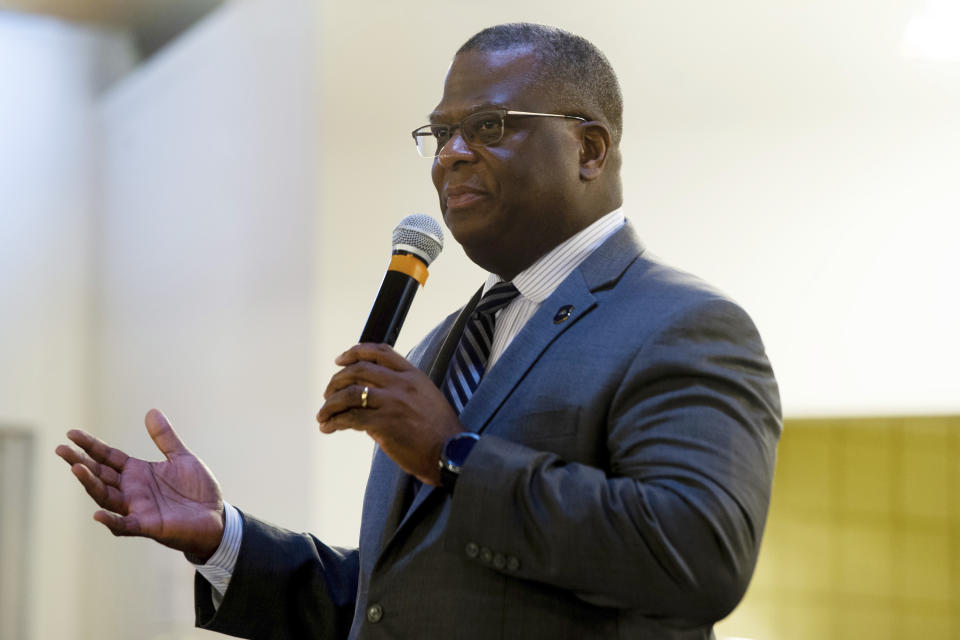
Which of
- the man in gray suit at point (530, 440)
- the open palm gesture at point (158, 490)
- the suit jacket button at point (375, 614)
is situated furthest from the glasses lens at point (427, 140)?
the suit jacket button at point (375, 614)

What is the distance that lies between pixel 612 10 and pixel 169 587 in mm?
3363

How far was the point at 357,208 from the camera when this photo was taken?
14.2ft

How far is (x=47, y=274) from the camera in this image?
6508mm

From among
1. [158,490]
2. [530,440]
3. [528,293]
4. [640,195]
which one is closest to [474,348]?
[528,293]

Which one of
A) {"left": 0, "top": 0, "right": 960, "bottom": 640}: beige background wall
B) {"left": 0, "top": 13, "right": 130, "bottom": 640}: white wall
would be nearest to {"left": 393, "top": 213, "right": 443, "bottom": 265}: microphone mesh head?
{"left": 0, "top": 0, "right": 960, "bottom": 640}: beige background wall

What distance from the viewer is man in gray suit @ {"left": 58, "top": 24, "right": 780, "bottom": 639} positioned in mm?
1220

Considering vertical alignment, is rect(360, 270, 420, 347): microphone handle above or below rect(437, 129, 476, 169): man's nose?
below

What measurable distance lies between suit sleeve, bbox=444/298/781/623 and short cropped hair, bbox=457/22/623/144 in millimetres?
502

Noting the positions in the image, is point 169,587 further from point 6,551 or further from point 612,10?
point 612,10

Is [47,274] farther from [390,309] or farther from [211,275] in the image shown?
[390,309]

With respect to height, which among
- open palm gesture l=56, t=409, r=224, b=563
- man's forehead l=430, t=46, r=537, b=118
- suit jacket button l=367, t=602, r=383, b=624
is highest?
man's forehead l=430, t=46, r=537, b=118

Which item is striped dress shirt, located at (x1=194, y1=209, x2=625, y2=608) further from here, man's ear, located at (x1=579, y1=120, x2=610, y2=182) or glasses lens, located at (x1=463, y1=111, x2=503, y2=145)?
glasses lens, located at (x1=463, y1=111, x2=503, y2=145)

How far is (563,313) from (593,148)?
0.30 metres

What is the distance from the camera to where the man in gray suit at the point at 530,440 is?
4.00 feet
